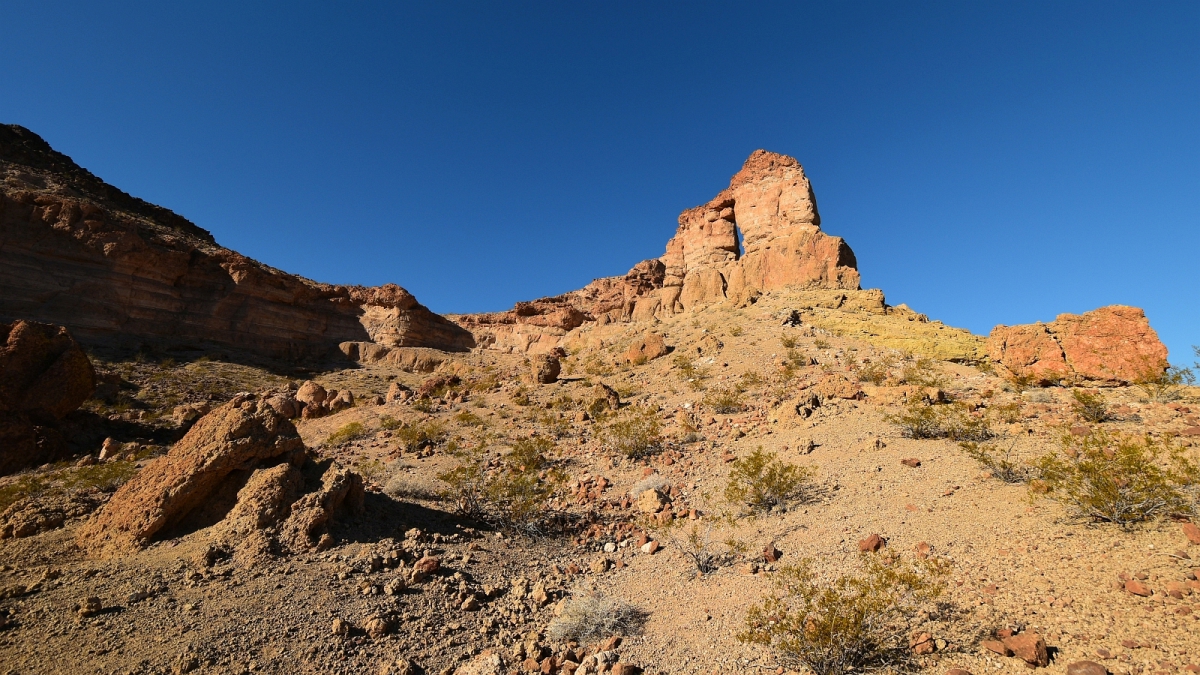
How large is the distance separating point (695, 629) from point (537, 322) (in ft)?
141

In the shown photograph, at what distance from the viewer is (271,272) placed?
35.5 m

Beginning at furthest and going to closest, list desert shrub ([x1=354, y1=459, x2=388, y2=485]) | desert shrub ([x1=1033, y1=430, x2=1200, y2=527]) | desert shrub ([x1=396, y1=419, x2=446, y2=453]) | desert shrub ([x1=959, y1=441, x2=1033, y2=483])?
1. desert shrub ([x1=396, y1=419, x2=446, y2=453])
2. desert shrub ([x1=354, y1=459, x2=388, y2=485])
3. desert shrub ([x1=959, y1=441, x2=1033, y2=483])
4. desert shrub ([x1=1033, y1=430, x2=1200, y2=527])

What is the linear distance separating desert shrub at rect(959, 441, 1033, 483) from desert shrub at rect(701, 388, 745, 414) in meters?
5.18

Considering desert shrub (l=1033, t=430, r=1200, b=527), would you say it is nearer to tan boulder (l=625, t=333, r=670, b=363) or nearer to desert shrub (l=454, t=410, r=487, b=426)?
desert shrub (l=454, t=410, r=487, b=426)

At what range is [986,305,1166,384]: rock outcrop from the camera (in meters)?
9.50

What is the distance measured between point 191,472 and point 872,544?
8.36 m

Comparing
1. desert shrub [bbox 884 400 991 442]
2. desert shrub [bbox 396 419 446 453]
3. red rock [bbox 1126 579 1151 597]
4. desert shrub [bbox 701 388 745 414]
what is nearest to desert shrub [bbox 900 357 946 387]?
desert shrub [bbox 884 400 991 442]

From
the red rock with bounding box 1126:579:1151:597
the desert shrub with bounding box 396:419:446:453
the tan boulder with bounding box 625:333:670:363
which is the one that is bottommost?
the red rock with bounding box 1126:579:1151:597

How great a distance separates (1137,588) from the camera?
4.05 meters

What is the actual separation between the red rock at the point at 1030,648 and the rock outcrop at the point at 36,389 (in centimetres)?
1531

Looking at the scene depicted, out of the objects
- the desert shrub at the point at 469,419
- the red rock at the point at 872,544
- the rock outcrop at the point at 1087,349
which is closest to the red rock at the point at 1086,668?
the red rock at the point at 872,544

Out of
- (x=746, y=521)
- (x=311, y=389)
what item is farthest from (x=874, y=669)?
(x=311, y=389)

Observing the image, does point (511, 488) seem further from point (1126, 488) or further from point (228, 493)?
point (1126, 488)

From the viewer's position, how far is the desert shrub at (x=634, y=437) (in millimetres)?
10641
